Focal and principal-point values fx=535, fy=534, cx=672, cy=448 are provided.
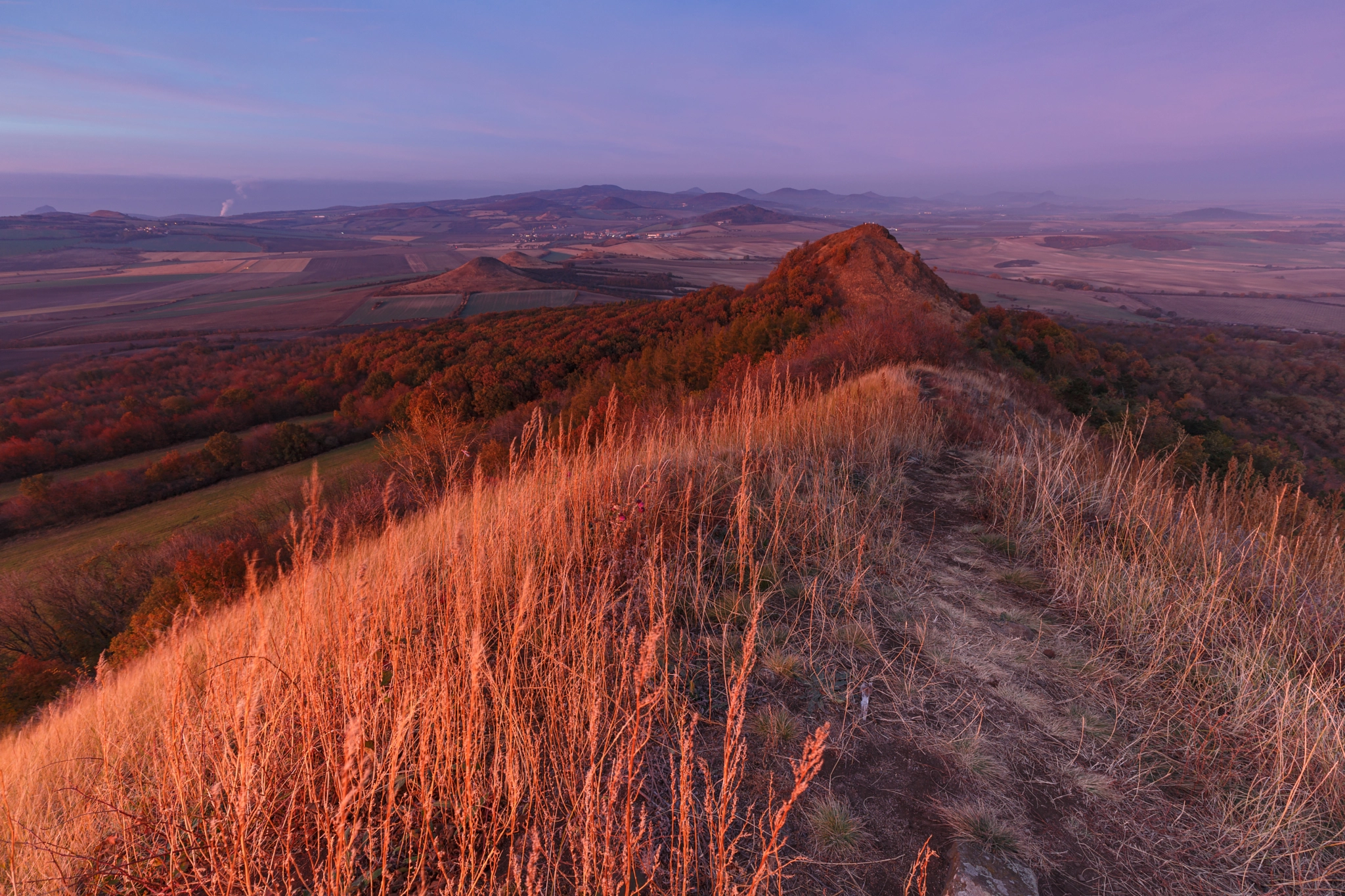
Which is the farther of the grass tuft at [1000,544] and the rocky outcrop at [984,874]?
the grass tuft at [1000,544]

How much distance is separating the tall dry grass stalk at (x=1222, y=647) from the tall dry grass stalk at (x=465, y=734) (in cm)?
23

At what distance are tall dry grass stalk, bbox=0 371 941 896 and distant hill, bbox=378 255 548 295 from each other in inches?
3454

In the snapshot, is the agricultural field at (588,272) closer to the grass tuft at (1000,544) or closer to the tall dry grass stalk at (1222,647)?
the tall dry grass stalk at (1222,647)

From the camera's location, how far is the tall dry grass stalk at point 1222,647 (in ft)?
6.98

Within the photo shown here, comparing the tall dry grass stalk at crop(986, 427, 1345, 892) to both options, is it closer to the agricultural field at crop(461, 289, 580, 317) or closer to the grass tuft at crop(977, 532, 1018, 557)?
the grass tuft at crop(977, 532, 1018, 557)

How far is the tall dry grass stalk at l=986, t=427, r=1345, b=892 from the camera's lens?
213 centimetres

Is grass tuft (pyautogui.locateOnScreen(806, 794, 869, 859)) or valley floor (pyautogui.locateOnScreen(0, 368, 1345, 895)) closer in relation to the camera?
valley floor (pyautogui.locateOnScreen(0, 368, 1345, 895))

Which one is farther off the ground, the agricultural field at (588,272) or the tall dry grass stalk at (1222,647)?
the agricultural field at (588,272)

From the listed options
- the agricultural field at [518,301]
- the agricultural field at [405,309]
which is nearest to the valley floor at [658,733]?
the agricultural field at [518,301]

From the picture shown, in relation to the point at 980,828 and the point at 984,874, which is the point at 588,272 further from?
the point at 984,874

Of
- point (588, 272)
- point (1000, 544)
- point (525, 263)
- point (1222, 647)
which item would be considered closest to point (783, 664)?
point (1222, 647)

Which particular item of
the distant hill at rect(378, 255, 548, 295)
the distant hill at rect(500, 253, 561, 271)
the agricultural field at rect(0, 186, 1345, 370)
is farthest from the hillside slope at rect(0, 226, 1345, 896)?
the distant hill at rect(500, 253, 561, 271)

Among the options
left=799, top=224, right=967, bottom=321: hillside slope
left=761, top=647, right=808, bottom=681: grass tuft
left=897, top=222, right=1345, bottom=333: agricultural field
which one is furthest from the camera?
left=897, top=222, right=1345, bottom=333: agricultural field

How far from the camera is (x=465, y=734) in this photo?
1.87 metres
